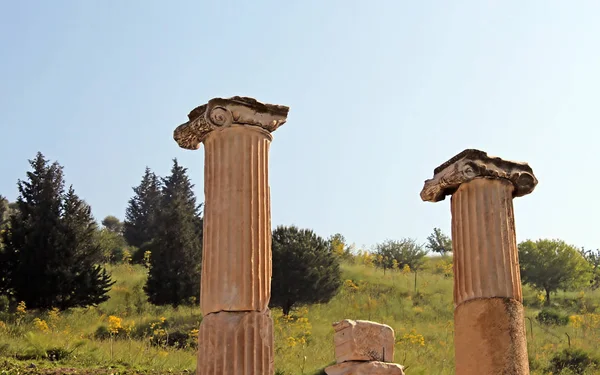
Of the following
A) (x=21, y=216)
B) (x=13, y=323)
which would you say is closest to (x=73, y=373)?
(x=13, y=323)

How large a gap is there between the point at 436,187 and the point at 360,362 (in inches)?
126

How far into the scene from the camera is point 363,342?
1307 centimetres

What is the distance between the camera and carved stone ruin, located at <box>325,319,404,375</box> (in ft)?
41.8

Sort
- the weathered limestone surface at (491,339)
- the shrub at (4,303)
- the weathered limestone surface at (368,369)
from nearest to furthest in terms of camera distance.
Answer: the weathered limestone surface at (491,339) < the weathered limestone surface at (368,369) < the shrub at (4,303)

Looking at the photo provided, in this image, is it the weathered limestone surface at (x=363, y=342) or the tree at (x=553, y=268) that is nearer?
the weathered limestone surface at (x=363, y=342)

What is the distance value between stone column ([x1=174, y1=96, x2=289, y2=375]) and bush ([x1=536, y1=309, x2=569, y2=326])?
2584cm

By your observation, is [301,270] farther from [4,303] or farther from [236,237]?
[236,237]

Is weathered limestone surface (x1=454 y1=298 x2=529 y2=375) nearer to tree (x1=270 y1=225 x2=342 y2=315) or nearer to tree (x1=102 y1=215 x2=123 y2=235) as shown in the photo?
tree (x1=270 y1=225 x2=342 y2=315)

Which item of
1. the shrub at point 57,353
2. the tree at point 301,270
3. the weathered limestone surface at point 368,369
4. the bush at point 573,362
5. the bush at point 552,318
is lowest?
the bush at point 573,362

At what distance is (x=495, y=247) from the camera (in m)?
10.8

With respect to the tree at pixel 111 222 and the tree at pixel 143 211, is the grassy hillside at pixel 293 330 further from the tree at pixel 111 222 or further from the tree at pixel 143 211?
the tree at pixel 111 222

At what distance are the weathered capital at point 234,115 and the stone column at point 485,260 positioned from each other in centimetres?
283

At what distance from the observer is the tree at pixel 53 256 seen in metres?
30.0

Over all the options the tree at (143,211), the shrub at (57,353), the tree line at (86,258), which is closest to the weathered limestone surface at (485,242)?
the shrub at (57,353)
